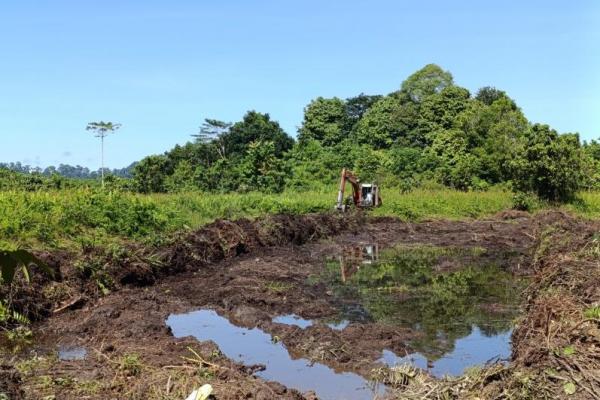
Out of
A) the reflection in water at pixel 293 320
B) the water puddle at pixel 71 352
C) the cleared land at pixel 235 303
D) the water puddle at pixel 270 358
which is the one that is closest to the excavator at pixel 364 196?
the cleared land at pixel 235 303

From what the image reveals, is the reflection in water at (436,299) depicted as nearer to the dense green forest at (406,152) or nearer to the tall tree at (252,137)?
the dense green forest at (406,152)

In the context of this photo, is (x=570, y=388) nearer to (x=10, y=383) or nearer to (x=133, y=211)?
(x=10, y=383)

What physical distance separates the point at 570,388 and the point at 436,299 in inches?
243

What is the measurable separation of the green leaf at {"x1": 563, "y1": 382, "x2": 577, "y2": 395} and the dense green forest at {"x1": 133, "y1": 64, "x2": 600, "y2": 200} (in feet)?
78.1

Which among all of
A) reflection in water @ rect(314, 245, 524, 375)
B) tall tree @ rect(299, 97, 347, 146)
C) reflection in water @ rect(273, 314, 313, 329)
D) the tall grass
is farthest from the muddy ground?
tall tree @ rect(299, 97, 347, 146)

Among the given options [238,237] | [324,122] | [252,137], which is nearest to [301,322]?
[238,237]

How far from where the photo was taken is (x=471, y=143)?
3856 centimetres

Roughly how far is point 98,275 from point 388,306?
5026 millimetres

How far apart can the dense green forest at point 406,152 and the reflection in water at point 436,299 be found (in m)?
13.5

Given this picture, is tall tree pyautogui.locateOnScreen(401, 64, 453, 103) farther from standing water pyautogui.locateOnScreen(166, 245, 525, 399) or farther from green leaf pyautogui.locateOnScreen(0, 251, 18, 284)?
green leaf pyautogui.locateOnScreen(0, 251, 18, 284)

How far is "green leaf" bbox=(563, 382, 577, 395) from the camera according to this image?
14.8 feet

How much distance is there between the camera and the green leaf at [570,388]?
4.52m

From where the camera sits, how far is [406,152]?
38.8 meters

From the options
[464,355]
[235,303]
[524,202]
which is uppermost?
[524,202]
